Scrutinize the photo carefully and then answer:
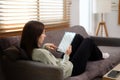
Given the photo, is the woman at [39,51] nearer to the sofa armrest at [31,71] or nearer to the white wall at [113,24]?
the sofa armrest at [31,71]

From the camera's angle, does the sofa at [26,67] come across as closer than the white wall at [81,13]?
Yes

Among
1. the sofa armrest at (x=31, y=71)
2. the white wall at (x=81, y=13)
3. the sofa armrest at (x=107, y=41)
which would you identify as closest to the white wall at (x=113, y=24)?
the white wall at (x=81, y=13)

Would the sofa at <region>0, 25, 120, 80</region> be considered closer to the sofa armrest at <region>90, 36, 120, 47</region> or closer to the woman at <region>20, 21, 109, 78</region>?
the woman at <region>20, 21, 109, 78</region>

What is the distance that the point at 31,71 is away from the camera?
1964mm

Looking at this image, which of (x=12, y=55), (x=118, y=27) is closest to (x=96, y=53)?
(x=12, y=55)

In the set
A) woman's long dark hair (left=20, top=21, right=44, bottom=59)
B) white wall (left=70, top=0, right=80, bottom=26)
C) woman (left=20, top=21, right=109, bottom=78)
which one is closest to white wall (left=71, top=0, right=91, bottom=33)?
white wall (left=70, top=0, right=80, bottom=26)

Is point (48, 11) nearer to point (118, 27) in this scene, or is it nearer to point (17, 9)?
point (17, 9)

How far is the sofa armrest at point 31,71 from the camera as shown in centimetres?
181

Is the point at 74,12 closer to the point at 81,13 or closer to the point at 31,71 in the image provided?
the point at 81,13

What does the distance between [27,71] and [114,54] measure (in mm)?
1444

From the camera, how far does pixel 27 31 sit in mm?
2031

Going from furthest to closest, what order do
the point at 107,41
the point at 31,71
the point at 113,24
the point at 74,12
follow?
1. the point at 113,24
2. the point at 74,12
3. the point at 107,41
4. the point at 31,71

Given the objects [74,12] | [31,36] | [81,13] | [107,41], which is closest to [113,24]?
[81,13]

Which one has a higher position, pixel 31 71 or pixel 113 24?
pixel 113 24
